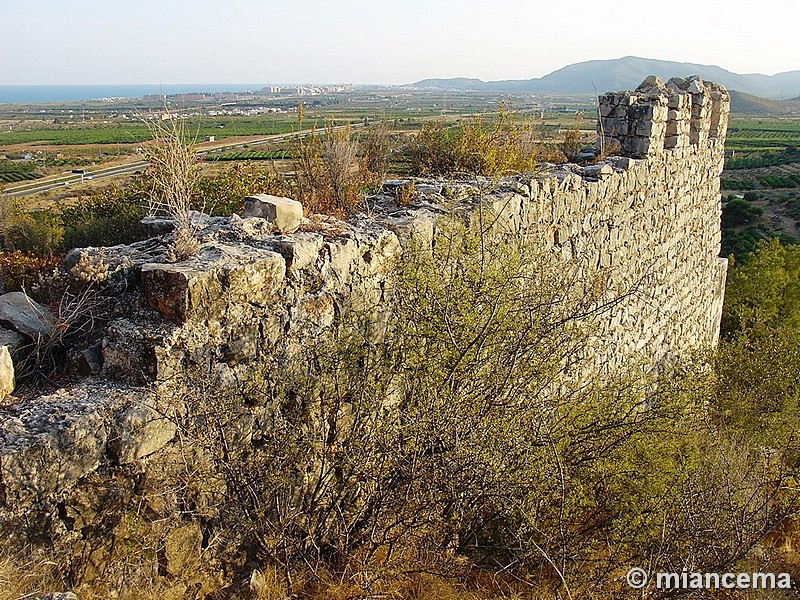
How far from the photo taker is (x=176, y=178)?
3.30 m

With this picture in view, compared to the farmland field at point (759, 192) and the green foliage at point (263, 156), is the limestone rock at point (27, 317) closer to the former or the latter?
the green foliage at point (263, 156)

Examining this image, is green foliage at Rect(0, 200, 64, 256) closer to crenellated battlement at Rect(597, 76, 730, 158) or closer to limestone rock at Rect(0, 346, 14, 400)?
limestone rock at Rect(0, 346, 14, 400)

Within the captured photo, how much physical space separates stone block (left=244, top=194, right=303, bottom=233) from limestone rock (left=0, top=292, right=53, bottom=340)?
1.35 meters

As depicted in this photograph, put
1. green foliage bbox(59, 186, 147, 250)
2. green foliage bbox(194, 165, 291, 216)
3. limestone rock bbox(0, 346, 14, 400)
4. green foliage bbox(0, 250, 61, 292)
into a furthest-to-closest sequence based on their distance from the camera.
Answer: green foliage bbox(59, 186, 147, 250)
green foliage bbox(194, 165, 291, 216)
green foliage bbox(0, 250, 61, 292)
limestone rock bbox(0, 346, 14, 400)

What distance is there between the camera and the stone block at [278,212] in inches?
150

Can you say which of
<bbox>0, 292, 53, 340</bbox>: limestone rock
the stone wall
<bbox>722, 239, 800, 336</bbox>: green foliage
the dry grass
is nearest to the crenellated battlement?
the stone wall

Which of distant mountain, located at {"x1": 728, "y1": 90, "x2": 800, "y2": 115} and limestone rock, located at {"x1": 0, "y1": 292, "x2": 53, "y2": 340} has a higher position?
distant mountain, located at {"x1": 728, "y1": 90, "x2": 800, "y2": 115}

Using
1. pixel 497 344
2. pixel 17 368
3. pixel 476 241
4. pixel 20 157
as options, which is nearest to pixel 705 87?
pixel 476 241

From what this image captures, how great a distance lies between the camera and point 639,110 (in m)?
7.35

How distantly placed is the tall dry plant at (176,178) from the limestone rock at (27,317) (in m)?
0.68

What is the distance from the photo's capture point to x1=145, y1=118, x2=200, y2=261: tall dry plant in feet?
10.5

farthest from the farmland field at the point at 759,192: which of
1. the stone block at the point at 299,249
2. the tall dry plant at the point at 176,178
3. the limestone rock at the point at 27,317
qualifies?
the limestone rock at the point at 27,317

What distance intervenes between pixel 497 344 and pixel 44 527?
229 cm

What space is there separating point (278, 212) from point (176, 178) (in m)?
0.69
